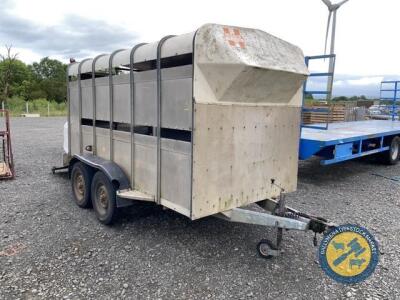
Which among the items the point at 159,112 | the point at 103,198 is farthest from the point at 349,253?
the point at 103,198

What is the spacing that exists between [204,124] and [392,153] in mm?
7267

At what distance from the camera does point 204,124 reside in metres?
3.12

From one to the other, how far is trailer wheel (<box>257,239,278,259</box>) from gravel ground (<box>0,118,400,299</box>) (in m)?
0.08

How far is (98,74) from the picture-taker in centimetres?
466

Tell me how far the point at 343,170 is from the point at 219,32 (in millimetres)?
6219

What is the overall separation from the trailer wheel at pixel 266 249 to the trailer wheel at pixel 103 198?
1828mm

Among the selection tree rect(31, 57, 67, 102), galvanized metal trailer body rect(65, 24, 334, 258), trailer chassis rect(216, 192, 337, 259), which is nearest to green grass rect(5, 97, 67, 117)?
tree rect(31, 57, 67, 102)

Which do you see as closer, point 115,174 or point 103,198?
point 115,174

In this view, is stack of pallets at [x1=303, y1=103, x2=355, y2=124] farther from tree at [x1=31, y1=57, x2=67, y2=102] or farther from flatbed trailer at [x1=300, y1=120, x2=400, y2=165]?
tree at [x1=31, y1=57, x2=67, y2=102]

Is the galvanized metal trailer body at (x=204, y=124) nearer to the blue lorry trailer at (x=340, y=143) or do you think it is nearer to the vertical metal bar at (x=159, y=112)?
the vertical metal bar at (x=159, y=112)

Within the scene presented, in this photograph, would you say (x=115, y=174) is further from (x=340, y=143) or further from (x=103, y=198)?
(x=340, y=143)

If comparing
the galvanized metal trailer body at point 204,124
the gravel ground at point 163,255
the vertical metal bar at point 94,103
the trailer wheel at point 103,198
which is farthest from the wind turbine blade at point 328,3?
the trailer wheel at point 103,198

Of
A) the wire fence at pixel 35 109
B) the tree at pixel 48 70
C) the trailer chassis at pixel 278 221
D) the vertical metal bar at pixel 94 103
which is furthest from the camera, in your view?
the tree at pixel 48 70

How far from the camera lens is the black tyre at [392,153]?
27.6 feet
